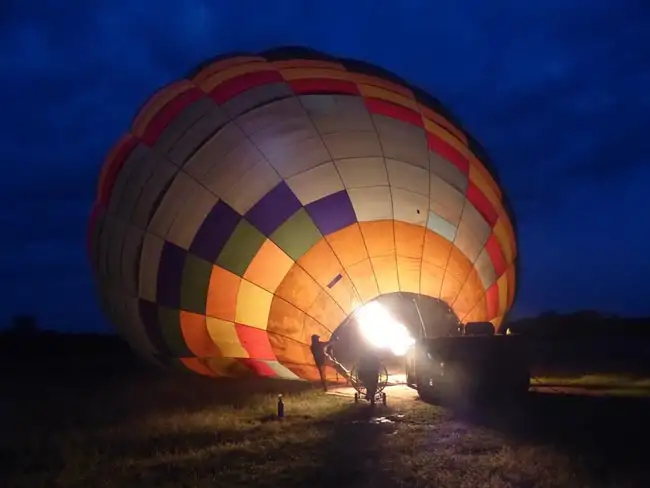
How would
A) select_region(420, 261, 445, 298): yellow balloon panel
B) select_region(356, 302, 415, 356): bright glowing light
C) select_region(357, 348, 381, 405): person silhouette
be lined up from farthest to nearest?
select_region(420, 261, 445, 298): yellow balloon panel → select_region(356, 302, 415, 356): bright glowing light → select_region(357, 348, 381, 405): person silhouette

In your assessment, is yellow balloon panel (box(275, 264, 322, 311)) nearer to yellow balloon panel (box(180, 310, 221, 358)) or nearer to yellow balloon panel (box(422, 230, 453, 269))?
yellow balloon panel (box(180, 310, 221, 358))

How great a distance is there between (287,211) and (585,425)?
12.0 ft

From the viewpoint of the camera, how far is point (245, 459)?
18.9 ft

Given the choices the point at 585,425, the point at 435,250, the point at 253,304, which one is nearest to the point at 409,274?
Result: the point at 435,250

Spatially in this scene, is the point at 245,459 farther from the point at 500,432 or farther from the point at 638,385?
the point at 638,385

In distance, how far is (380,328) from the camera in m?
8.49

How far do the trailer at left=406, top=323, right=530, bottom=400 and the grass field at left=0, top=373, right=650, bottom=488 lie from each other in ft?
0.83

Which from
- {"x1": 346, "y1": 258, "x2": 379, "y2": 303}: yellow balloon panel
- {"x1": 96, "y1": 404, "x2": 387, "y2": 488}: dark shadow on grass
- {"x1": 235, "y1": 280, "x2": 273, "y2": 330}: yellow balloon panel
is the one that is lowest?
{"x1": 96, "y1": 404, "x2": 387, "y2": 488}: dark shadow on grass

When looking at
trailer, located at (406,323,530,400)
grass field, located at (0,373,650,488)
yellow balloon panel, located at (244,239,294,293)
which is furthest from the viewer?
yellow balloon panel, located at (244,239,294,293)

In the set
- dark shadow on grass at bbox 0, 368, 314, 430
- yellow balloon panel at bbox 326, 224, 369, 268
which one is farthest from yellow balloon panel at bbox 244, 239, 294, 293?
dark shadow on grass at bbox 0, 368, 314, 430

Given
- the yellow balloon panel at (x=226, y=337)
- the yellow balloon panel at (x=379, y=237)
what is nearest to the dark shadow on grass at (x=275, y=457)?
the yellow balloon panel at (x=226, y=337)

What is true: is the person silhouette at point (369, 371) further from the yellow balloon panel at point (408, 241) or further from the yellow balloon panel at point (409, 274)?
the yellow balloon panel at point (408, 241)

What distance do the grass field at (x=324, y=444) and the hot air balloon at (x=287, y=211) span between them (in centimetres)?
102

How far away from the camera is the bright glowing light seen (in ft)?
27.1
